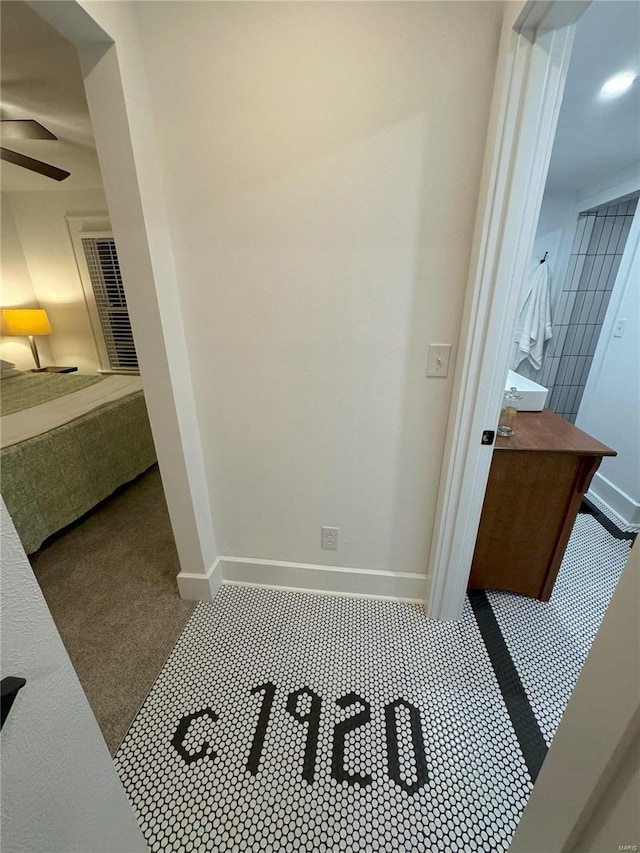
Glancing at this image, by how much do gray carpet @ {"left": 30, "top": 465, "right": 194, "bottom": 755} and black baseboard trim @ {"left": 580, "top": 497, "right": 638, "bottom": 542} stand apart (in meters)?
2.67

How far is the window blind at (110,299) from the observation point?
360cm

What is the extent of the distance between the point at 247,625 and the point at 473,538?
1112mm

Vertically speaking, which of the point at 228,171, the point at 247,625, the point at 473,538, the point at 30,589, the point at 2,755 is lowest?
the point at 247,625

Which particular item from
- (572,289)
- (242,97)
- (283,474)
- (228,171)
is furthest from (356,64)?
(572,289)

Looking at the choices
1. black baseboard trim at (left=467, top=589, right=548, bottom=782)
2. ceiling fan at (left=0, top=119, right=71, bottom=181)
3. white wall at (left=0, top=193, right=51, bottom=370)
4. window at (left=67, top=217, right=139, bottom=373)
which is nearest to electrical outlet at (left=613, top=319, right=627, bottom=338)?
black baseboard trim at (left=467, top=589, right=548, bottom=782)

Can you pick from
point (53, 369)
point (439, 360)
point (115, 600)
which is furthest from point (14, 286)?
point (439, 360)

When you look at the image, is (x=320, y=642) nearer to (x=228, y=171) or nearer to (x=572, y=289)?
(x=228, y=171)

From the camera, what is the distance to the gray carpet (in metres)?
1.31

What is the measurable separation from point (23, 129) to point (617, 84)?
3.04m

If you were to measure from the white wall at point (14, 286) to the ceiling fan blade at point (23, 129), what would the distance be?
2197mm

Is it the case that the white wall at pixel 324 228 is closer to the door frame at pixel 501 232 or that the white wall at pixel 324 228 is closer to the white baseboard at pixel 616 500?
the door frame at pixel 501 232

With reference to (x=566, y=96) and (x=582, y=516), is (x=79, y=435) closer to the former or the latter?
(x=566, y=96)

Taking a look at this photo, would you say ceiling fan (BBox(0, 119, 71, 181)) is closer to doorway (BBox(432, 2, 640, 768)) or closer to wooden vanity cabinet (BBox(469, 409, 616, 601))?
doorway (BBox(432, 2, 640, 768))

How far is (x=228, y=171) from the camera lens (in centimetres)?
114
